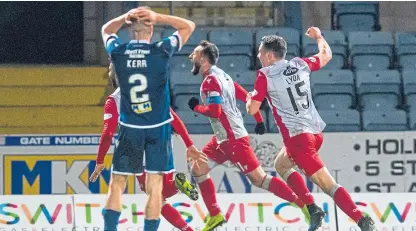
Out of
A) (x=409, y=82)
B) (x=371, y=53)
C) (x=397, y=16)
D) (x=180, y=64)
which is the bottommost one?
(x=409, y=82)

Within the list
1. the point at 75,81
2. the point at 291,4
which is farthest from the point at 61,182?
the point at 291,4

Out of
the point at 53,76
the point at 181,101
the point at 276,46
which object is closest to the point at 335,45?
the point at 181,101

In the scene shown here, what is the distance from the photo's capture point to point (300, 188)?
11.1 m

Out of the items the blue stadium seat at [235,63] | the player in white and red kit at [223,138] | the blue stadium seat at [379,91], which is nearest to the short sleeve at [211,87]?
the player in white and red kit at [223,138]

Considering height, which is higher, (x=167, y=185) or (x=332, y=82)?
(x=332, y=82)

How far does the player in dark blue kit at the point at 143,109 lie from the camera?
31.4 ft

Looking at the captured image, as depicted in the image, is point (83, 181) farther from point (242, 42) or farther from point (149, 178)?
point (149, 178)

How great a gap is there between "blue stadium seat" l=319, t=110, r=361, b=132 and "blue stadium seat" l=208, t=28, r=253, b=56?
1432 mm

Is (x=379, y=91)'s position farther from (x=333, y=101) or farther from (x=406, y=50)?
(x=406, y=50)

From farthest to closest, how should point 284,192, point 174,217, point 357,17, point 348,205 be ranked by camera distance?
point 357,17 → point 284,192 → point 174,217 → point 348,205

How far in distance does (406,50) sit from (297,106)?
5.48 metres

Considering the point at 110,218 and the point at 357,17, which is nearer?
the point at 110,218

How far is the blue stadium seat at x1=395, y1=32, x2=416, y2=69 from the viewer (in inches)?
629

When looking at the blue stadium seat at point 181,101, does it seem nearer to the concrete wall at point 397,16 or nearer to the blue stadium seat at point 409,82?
the blue stadium seat at point 409,82
